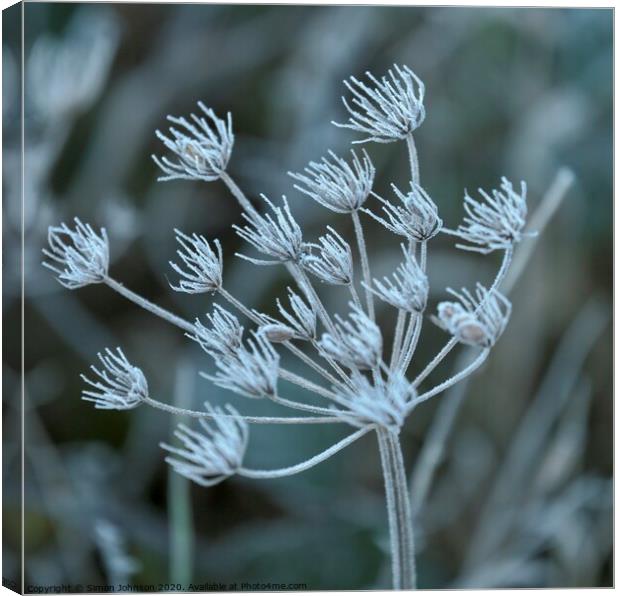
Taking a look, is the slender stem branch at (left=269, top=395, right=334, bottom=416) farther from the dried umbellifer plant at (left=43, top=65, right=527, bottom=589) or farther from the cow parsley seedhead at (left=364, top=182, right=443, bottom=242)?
the cow parsley seedhead at (left=364, top=182, right=443, bottom=242)

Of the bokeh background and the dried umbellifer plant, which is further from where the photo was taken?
the bokeh background

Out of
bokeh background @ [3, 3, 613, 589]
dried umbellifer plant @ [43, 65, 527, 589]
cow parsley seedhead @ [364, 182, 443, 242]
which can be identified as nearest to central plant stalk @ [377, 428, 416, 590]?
dried umbellifer plant @ [43, 65, 527, 589]

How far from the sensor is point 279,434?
1126 millimetres

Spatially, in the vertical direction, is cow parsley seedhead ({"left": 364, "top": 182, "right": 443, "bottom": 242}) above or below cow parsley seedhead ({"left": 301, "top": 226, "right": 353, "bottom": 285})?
above

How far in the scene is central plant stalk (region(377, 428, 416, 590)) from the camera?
0.46 m

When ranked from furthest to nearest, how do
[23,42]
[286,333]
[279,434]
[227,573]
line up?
[279,434] < [227,573] < [23,42] < [286,333]

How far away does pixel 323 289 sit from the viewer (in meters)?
1.13

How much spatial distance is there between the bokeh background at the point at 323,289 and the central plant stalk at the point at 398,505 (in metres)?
0.49

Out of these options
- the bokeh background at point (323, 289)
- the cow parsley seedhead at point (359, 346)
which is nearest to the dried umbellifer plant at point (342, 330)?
the cow parsley seedhead at point (359, 346)

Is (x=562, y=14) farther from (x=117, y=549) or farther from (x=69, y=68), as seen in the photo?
(x=117, y=549)

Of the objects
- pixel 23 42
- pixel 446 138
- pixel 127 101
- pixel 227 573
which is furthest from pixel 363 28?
pixel 227 573

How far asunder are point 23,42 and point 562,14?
0.60 meters

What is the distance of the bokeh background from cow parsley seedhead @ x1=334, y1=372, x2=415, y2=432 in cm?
54

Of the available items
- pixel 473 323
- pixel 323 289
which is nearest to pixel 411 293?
pixel 473 323
